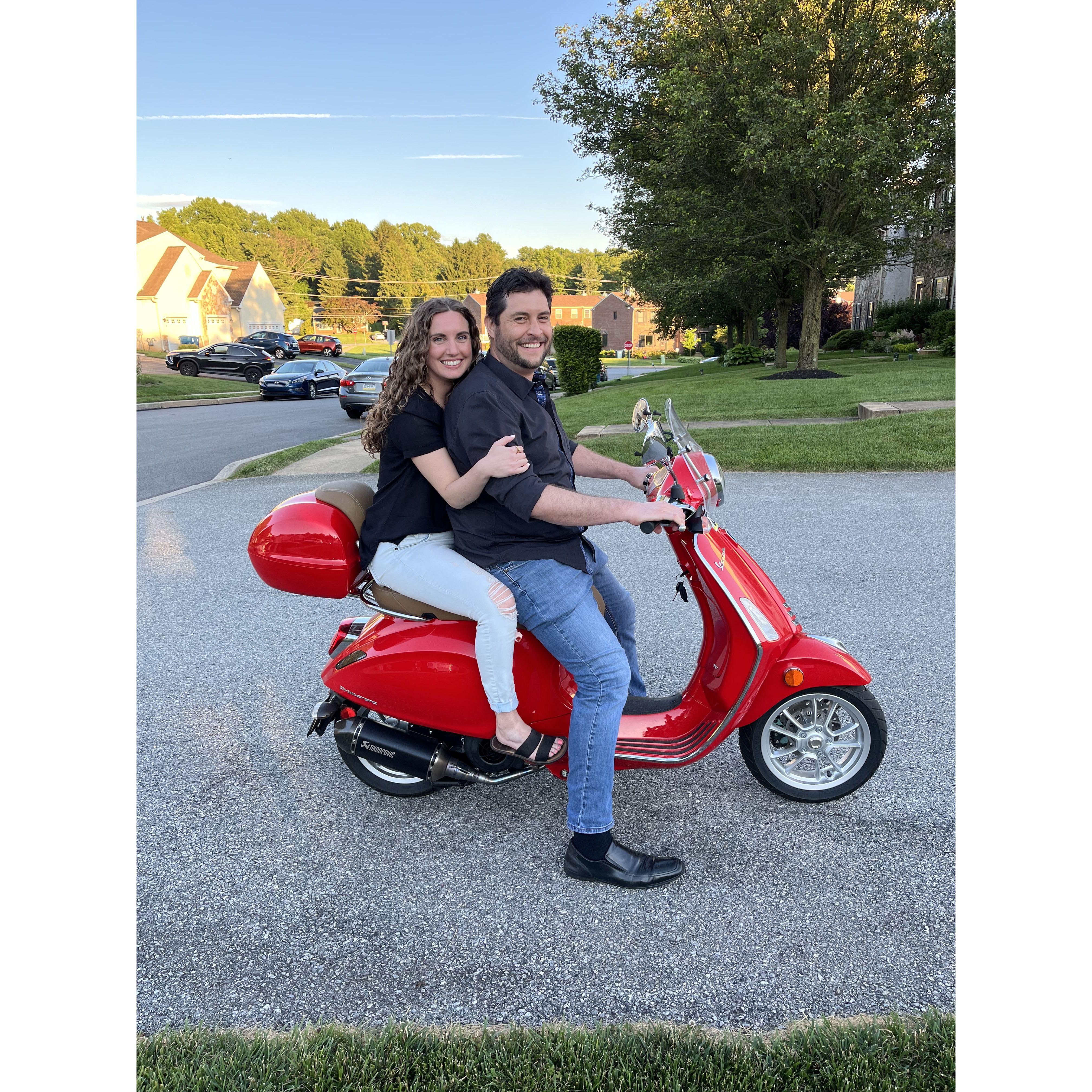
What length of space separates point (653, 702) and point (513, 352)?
4.51 ft

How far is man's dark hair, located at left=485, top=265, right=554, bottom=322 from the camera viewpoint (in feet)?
7.59

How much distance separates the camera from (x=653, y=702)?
2922 mm

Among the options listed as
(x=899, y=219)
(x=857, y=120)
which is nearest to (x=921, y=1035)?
(x=857, y=120)

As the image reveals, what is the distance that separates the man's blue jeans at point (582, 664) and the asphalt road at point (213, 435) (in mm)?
6384

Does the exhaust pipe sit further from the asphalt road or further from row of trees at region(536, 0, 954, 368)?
row of trees at region(536, 0, 954, 368)

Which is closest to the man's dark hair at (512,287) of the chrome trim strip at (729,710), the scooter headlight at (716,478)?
the scooter headlight at (716,478)

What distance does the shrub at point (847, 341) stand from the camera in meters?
36.5

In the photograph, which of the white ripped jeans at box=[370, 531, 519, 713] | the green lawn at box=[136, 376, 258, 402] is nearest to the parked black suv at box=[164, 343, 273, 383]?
the green lawn at box=[136, 376, 258, 402]

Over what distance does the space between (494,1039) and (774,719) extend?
4.65 feet

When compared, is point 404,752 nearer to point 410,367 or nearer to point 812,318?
point 410,367

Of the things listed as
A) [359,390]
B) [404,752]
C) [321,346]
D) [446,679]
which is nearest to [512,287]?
[446,679]

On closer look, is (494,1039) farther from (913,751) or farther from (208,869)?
(913,751)

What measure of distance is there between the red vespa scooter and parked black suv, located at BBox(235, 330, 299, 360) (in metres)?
38.3
